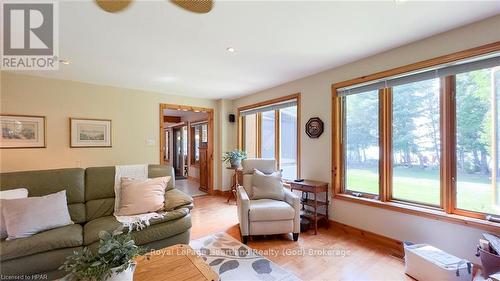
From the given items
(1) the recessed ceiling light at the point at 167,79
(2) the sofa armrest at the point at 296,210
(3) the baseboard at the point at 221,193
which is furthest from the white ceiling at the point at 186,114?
(2) the sofa armrest at the point at 296,210

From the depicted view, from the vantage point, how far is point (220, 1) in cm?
164

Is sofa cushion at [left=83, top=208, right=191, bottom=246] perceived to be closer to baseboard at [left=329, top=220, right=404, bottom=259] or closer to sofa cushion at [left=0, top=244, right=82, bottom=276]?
sofa cushion at [left=0, top=244, right=82, bottom=276]

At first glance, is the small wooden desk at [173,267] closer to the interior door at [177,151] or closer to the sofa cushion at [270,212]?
the sofa cushion at [270,212]

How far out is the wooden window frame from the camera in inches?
81.2

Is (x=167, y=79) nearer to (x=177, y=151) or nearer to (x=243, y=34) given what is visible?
(x=243, y=34)

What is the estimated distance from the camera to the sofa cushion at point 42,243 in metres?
1.63

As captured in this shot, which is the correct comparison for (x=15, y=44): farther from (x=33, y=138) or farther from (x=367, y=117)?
(x=367, y=117)

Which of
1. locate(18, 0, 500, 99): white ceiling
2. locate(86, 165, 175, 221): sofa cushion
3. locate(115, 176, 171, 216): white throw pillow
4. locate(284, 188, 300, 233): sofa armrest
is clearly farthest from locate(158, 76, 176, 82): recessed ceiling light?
locate(284, 188, 300, 233): sofa armrest

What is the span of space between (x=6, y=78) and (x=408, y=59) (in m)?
5.39

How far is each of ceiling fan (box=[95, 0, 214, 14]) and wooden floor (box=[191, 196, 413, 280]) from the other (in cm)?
243

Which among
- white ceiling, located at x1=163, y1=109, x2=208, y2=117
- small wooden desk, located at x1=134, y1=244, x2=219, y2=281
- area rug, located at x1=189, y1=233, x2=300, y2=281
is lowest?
area rug, located at x1=189, y1=233, x2=300, y2=281

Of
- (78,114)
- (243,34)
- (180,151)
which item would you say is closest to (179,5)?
(243,34)

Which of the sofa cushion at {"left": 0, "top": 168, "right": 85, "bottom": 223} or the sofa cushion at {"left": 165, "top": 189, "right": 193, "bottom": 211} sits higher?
the sofa cushion at {"left": 0, "top": 168, "right": 85, "bottom": 223}

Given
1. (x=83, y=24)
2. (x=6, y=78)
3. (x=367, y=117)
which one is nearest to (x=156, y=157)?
(x=6, y=78)
